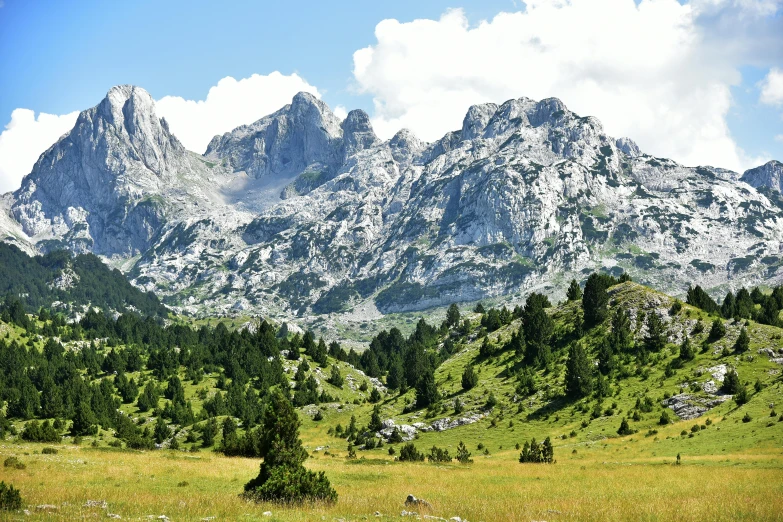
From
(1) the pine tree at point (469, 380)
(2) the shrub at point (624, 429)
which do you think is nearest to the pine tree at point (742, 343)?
(2) the shrub at point (624, 429)

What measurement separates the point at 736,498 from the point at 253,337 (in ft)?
446

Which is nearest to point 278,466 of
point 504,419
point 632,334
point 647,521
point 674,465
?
point 647,521

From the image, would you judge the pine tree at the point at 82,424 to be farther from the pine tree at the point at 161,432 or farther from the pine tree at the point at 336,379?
the pine tree at the point at 336,379

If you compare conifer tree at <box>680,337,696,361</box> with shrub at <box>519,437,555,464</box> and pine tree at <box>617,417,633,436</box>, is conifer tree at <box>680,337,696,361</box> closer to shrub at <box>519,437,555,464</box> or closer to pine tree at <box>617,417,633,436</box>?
pine tree at <box>617,417,633,436</box>

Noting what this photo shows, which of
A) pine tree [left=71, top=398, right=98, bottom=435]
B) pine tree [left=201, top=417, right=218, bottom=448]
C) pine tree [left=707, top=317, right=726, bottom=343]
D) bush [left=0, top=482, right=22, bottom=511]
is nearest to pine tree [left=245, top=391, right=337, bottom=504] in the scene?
bush [left=0, top=482, right=22, bottom=511]

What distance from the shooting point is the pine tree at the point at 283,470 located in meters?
28.2

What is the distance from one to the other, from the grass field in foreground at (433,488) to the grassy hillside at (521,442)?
152 mm

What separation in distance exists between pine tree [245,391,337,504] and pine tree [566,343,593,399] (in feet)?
223

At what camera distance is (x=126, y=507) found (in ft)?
82.1

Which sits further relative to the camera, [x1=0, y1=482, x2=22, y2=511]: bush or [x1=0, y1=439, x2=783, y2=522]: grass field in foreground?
[x1=0, y1=439, x2=783, y2=522]: grass field in foreground

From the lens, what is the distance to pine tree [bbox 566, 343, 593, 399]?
3561 inches

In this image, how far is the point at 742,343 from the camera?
295ft

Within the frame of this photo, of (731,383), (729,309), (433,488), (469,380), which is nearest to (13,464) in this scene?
(433,488)

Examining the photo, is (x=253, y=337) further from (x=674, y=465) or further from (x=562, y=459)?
(x=674, y=465)
